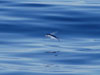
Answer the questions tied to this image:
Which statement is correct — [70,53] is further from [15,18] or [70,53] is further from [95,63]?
[15,18]

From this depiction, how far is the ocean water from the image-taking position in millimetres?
8898

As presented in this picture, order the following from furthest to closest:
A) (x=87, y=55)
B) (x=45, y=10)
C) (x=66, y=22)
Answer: (x=45, y=10)
(x=66, y=22)
(x=87, y=55)

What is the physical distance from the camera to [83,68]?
8789 millimetres

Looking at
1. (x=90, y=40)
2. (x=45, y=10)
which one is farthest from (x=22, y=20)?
(x=90, y=40)

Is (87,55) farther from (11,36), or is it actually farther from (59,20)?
(59,20)

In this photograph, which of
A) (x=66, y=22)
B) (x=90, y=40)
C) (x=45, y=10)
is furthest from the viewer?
(x=45, y=10)

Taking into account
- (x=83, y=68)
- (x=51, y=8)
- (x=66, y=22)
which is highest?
(x=51, y=8)

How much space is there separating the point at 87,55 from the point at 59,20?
3.13 metres

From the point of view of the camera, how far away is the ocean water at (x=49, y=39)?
890 cm

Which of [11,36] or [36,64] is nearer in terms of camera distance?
[36,64]

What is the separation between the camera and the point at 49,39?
1089cm

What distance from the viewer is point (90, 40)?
11.0m

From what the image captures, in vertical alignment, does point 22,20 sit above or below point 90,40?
above

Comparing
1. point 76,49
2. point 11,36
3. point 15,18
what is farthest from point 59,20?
point 76,49
